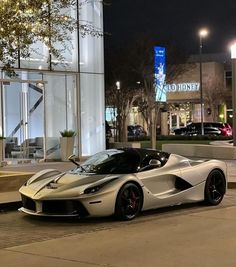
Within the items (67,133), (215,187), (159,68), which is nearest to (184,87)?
(159,68)

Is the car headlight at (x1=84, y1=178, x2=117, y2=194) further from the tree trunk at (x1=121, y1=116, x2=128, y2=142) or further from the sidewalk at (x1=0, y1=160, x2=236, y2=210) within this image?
the tree trunk at (x1=121, y1=116, x2=128, y2=142)

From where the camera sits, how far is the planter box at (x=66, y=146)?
22.8 metres

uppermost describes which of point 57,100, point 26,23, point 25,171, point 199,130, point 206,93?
point 206,93

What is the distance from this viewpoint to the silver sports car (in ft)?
31.6

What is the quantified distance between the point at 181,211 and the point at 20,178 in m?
4.40

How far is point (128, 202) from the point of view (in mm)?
9914

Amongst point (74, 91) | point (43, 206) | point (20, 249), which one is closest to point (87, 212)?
point (43, 206)

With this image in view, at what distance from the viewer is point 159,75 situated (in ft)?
99.4

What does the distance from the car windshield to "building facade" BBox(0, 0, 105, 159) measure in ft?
36.5

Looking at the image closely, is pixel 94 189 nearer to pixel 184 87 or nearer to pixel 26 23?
pixel 26 23

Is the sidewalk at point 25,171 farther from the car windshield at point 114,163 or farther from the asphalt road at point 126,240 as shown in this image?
the car windshield at point 114,163

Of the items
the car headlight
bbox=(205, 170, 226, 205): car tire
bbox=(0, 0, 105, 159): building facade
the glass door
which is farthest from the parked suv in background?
the car headlight

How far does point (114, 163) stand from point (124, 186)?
0.91 m

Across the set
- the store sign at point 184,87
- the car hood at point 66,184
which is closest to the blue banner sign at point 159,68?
the car hood at point 66,184
